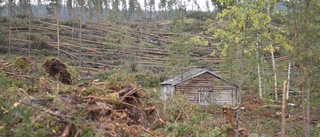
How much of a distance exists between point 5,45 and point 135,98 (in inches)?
1305

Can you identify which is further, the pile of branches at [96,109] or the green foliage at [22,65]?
the green foliage at [22,65]

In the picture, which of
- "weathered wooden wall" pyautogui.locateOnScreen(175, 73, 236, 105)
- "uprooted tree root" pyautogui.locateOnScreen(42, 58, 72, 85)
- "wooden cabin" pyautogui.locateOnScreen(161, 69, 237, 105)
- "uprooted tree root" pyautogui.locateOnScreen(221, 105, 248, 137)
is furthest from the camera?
"weathered wooden wall" pyautogui.locateOnScreen(175, 73, 236, 105)

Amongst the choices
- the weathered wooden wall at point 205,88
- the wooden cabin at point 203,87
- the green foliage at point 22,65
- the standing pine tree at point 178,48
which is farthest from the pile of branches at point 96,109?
the weathered wooden wall at point 205,88

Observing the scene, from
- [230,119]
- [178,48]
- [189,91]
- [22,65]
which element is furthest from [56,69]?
[189,91]

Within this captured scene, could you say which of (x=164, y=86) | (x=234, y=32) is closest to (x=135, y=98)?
(x=234, y=32)

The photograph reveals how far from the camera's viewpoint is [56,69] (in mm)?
9188

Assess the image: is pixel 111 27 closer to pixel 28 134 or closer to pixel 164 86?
pixel 164 86

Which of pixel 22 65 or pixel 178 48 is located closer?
pixel 22 65

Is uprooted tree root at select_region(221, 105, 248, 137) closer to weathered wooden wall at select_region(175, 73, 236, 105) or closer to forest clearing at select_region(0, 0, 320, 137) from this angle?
forest clearing at select_region(0, 0, 320, 137)

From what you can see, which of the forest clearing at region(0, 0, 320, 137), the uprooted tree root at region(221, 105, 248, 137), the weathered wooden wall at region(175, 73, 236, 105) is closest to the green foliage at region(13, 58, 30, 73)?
the forest clearing at region(0, 0, 320, 137)

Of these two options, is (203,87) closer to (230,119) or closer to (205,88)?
(205,88)

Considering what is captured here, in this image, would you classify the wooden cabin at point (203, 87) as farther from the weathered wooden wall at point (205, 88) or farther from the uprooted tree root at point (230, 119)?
the uprooted tree root at point (230, 119)

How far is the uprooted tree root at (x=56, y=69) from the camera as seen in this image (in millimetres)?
9055

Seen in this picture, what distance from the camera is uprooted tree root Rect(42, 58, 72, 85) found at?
9055 mm
